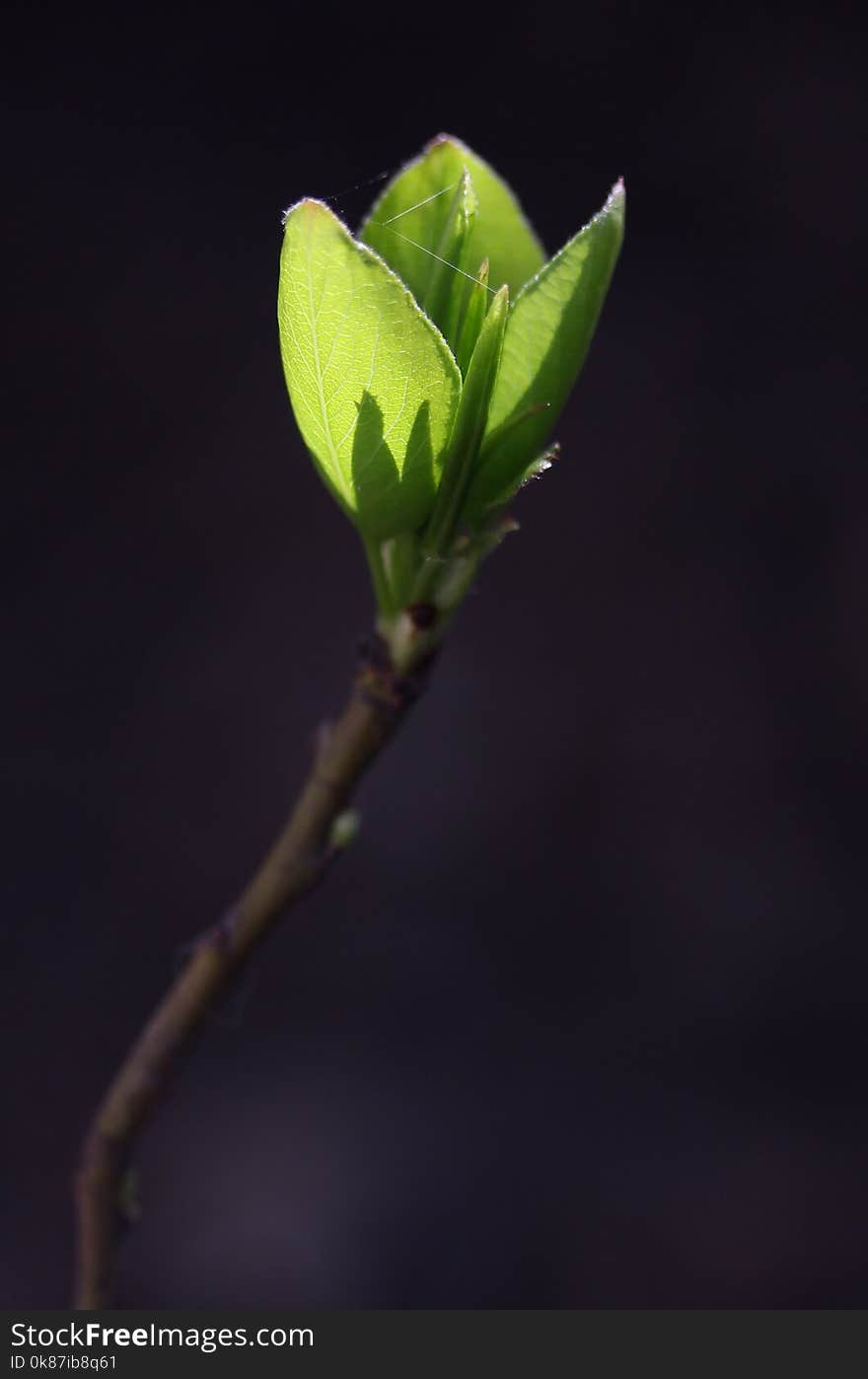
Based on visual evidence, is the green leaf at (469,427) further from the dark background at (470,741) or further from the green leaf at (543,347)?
the dark background at (470,741)

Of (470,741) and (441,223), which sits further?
(470,741)

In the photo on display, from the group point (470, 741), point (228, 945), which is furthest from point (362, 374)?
point (470, 741)

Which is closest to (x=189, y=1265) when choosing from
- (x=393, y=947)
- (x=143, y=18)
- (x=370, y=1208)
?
(x=370, y=1208)

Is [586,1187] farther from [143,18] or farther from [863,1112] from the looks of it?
[143,18]

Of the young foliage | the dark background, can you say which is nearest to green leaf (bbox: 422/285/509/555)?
the young foliage

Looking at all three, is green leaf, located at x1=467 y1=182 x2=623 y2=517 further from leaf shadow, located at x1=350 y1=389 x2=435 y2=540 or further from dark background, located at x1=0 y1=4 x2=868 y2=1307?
dark background, located at x1=0 y1=4 x2=868 y2=1307

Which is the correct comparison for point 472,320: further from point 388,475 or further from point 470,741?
point 470,741
